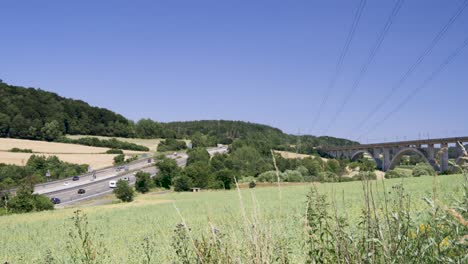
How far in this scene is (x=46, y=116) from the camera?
129250 millimetres

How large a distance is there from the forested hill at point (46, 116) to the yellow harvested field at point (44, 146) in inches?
276

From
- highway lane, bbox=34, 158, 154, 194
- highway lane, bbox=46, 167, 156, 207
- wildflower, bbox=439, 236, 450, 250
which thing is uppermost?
wildflower, bbox=439, 236, 450, 250

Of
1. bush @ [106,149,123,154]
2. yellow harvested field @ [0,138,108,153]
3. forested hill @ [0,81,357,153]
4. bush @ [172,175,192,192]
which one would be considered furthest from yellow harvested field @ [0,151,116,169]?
bush @ [172,175,192,192]

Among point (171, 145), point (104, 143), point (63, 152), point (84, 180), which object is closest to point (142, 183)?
point (84, 180)

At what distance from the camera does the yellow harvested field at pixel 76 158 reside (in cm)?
8556

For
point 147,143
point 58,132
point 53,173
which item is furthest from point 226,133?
point 53,173

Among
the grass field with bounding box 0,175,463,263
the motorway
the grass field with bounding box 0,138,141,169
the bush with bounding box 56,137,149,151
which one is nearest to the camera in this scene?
the grass field with bounding box 0,175,463,263

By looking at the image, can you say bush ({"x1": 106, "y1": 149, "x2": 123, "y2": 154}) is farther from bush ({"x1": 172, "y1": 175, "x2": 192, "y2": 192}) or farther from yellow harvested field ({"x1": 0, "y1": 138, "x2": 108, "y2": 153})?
bush ({"x1": 172, "y1": 175, "x2": 192, "y2": 192})

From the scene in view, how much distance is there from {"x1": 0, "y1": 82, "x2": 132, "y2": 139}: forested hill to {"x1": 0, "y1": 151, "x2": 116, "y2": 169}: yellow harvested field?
→ 23.3m

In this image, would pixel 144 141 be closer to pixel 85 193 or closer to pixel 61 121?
pixel 61 121

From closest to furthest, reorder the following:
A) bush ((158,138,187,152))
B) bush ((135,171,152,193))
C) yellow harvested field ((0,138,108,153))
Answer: bush ((135,171,152,193)) < yellow harvested field ((0,138,108,153)) < bush ((158,138,187,152))

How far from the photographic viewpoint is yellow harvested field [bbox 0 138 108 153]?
10190 centimetres

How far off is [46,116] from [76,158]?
35786mm

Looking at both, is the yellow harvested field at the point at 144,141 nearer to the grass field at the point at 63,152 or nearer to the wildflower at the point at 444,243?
the grass field at the point at 63,152
